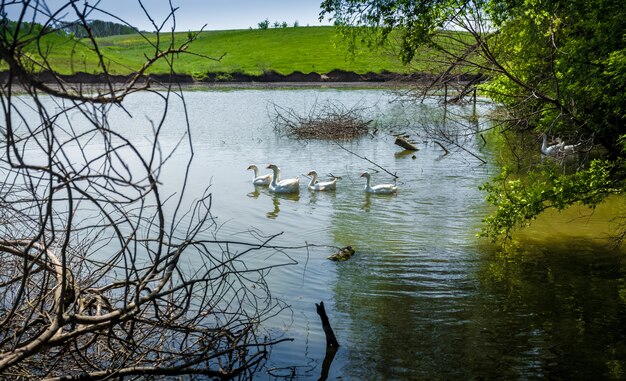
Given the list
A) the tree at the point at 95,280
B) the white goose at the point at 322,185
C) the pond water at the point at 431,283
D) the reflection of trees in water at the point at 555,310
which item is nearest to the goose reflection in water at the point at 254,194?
the pond water at the point at 431,283

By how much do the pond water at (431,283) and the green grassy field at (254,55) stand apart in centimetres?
4471

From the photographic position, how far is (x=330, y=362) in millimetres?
7535

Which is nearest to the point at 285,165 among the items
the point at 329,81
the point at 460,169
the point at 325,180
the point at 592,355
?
the point at 325,180

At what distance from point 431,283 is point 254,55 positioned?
Answer: 70.6m

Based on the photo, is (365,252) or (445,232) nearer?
(365,252)

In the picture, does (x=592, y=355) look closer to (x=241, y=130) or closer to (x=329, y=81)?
(x=241, y=130)

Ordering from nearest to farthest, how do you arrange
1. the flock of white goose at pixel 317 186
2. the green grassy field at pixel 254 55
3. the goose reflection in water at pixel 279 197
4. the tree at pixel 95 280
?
the tree at pixel 95 280, the goose reflection in water at pixel 279 197, the flock of white goose at pixel 317 186, the green grassy field at pixel 254 55

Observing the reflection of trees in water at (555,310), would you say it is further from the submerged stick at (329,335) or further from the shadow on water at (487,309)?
the submerged stick at (329,335)

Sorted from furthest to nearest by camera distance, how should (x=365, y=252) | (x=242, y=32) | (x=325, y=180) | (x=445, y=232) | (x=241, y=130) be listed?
(x=242, y=32) → (x=241, y=130) → (x=325, y=180) → (x=445, y=232) → (x=365, y=252)

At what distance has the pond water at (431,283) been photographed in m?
7.54

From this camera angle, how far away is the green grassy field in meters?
68.6

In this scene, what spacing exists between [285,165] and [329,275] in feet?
35.5

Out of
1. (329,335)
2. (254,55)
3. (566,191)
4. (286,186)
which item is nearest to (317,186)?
(286,186)

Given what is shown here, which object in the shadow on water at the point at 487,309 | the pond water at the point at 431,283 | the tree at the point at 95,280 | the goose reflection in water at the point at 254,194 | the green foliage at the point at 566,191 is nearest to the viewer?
the tree at the point at 95,280
